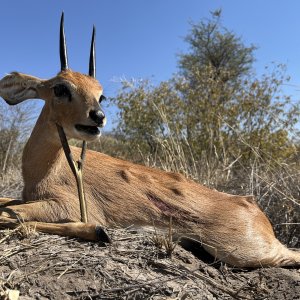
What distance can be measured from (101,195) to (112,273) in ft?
4.84

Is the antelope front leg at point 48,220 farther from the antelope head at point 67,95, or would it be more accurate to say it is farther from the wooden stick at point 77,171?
the antelope head at point 67,95

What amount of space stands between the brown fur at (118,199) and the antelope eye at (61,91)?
0.06 m

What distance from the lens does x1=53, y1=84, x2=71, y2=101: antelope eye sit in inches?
174

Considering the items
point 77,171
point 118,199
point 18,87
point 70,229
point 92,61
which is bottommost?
point 70,229

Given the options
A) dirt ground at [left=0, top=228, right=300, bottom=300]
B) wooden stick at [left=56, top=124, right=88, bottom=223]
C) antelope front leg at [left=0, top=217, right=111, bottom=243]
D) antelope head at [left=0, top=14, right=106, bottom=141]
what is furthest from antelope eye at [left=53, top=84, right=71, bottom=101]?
dirt ground at [left=0, top=228, right=300, bottom=300]

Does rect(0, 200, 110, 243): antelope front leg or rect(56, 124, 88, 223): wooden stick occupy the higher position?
rect(56, 124, 88, 223): wooden stick

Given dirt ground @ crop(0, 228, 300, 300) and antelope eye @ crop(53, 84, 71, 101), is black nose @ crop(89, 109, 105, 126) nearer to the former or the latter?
antelope eye @ crop(53, 84, 71, 101)

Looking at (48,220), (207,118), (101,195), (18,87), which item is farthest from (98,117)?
(207,118)

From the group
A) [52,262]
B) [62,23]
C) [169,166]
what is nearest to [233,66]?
[169,166]

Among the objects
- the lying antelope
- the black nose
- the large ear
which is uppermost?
the large ear

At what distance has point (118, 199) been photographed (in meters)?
4.68

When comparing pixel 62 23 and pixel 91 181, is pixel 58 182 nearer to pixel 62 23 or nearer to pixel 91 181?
pixel 91 181

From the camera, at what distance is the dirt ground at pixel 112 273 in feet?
10.1

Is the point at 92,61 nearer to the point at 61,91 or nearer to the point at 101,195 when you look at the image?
the point at 61,91
